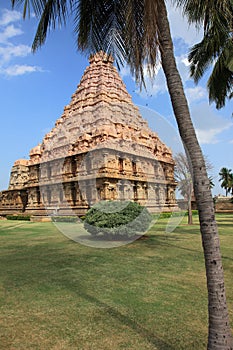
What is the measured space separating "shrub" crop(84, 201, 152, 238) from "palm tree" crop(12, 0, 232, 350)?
9.23 m

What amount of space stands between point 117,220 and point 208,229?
10.2 metres

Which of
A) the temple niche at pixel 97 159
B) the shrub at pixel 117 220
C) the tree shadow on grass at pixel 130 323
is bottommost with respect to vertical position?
the tree shadow on grass at pixel 130 323

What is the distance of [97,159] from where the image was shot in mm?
31328

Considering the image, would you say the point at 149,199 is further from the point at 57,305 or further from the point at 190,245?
the point at 57,305

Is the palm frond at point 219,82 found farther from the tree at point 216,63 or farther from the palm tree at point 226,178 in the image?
the palm tree at point 226,178

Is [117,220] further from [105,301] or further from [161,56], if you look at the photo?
[161,56]

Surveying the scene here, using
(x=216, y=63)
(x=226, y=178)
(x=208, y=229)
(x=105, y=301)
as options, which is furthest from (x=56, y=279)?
(x=226, y=178)

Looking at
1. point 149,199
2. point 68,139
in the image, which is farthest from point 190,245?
point 68,139

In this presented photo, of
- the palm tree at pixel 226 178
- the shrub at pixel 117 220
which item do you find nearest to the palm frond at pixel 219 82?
the shrub at pixel 117 220

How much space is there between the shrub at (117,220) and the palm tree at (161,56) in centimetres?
923

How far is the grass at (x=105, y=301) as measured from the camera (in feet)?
13.9

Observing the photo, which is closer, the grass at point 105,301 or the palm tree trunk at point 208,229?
the palm tree trunk at point 208,229

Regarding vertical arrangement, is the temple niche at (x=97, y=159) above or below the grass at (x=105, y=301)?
above

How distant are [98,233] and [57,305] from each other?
30.5 feet
